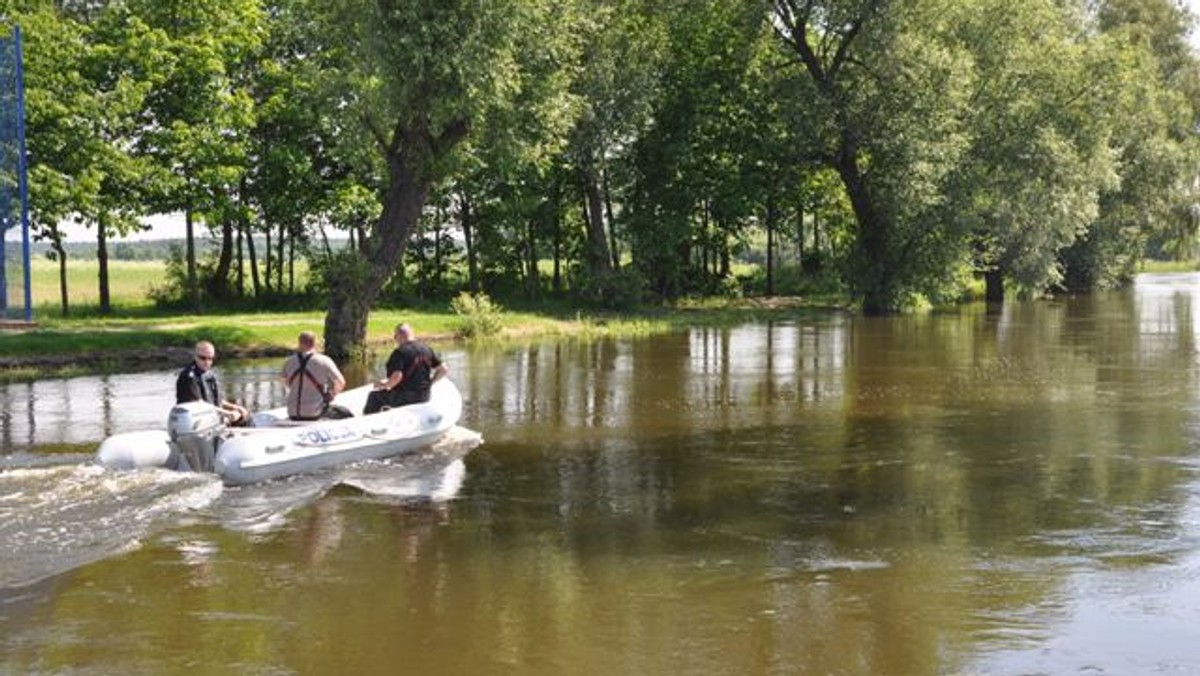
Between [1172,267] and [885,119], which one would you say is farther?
[1172,267]

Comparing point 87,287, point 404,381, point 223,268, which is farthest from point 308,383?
point 87,287

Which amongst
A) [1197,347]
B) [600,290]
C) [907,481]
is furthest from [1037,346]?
[907,481]

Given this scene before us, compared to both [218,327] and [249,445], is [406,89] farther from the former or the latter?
[249,445]

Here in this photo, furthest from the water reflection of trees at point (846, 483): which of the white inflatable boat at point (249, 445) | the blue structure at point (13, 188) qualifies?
the blue structure at point (13, 188)

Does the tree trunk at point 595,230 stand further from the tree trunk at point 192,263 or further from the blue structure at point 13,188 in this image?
the blue structure at point 13,188

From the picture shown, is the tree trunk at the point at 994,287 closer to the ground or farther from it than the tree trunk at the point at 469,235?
closer to the ground

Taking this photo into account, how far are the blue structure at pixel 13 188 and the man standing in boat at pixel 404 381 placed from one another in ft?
41.9

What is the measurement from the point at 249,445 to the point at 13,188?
52.4 ft

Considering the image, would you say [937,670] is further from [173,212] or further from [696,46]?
[696,46]

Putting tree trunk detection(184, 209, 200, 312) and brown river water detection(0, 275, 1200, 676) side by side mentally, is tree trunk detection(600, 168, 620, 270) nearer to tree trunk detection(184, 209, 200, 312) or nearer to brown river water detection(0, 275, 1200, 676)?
tree trunk detection(184, 209, 200, 312)

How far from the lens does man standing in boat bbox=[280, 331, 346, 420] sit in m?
16.0

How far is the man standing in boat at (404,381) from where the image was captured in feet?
55.6

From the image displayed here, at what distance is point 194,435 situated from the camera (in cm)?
1406

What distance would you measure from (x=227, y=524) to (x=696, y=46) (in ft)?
134
